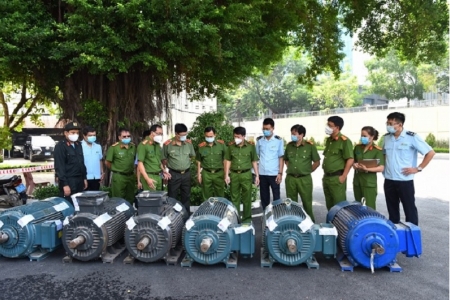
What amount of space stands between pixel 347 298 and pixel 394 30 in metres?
8.40

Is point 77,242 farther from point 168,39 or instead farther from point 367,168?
point 367,168

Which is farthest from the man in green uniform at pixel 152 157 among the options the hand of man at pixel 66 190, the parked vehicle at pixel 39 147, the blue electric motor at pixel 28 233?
the parked vehicle at pixel 39 147

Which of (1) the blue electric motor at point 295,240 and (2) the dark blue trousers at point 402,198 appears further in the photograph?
(2) the dark blue trousers at point 402,198

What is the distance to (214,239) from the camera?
401 cm

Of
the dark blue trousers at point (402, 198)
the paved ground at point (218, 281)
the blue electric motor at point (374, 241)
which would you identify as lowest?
the paved ground at point (218, 281)

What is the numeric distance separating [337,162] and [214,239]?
237 centimetres

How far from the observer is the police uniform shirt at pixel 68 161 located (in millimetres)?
5168

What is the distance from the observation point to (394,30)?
946 cm

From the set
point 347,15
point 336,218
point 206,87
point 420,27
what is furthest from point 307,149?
point 347,15

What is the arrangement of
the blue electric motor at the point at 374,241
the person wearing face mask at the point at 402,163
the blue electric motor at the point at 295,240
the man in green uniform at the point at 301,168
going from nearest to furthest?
the blue electric motor at the point at 374,241
the blue electric motor at the point at 295,240
the person wearing face mask at the point at 402,163
the man in green uniform at the point at 301,168

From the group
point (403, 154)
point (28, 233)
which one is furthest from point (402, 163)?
point (28, 233)

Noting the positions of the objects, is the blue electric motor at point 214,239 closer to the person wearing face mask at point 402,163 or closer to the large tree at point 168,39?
the person wearing face mask at point 402,163

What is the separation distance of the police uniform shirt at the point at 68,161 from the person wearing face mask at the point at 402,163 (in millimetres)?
4588

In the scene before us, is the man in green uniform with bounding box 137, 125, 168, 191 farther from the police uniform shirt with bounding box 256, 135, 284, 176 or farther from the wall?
the wall
